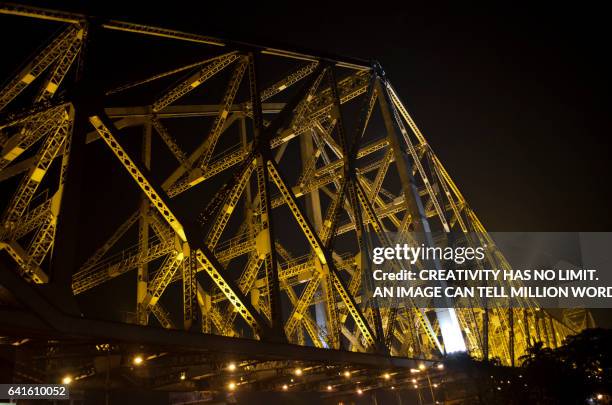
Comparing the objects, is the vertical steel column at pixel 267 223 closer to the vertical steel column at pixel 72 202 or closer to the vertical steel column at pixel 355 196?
the vertical steel column at pixel 72 202

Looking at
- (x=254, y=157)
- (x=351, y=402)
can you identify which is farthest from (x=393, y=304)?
(x=351, y=402)

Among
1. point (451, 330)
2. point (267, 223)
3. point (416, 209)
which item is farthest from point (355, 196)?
point (451, 330)

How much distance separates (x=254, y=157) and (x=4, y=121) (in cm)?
411

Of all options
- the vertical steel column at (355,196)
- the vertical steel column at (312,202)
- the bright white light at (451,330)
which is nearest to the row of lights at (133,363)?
the vertical steel column at (355,196)

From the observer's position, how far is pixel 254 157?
8852 mm

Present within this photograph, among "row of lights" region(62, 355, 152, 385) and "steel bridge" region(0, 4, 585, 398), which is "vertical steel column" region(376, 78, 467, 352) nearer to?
"steel bridge" region(0, 4, 585, 398)

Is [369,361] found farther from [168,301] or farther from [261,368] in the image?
[168,301]

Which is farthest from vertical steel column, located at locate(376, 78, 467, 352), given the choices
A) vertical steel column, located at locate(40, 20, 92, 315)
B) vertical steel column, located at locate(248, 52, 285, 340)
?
vertical steel column, located at locate(40, 20, 92, 315)

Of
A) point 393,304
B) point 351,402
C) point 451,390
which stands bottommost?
point 351,402

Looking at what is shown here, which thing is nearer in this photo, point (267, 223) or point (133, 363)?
point (133, 363)

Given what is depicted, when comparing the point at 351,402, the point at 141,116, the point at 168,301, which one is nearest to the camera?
the point at 141,116

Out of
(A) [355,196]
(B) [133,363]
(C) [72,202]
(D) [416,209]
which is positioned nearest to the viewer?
(C) [72,202]

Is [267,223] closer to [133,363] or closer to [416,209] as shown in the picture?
[133,363]

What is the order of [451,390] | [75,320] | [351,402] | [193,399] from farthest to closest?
[351,402] < [193,399] < [451,390] < [75,320]
